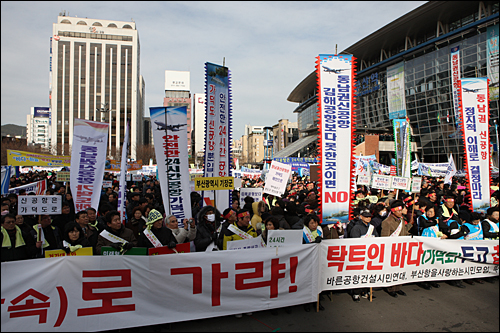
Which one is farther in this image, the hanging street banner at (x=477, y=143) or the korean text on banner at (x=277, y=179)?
the korean text on banner at (x=277, y=179)

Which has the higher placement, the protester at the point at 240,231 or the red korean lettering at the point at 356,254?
the protester at the point at 240,231

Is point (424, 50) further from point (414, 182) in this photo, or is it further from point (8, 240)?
point (8, 240)

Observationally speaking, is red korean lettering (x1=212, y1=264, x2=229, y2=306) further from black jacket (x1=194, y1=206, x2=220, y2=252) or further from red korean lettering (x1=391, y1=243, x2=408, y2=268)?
red korean lettering (x1=391, y1=243, x2=408, y2=268)

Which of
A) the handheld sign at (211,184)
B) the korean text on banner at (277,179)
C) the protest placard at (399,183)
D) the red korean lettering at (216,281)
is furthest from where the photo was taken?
the protest placard at (399,183)

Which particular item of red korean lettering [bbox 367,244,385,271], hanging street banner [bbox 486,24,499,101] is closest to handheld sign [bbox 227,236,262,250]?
red korean lettering [bbox 367,244,385,271]

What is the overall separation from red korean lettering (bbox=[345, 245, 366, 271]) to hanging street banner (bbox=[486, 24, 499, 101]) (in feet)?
123

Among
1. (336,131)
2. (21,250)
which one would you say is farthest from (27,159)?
(336,131)

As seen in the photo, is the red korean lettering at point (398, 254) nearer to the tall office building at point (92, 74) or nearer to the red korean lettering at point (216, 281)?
the red korean lettering at point (216, 281)

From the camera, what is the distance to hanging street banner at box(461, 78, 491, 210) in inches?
355

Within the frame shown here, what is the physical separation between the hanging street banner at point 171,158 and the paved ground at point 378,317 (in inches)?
106

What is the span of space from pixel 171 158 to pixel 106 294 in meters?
3.22

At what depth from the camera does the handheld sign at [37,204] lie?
5.94 metres

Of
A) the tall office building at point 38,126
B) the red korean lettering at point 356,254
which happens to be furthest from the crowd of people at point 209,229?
the tall office building at point 38,126

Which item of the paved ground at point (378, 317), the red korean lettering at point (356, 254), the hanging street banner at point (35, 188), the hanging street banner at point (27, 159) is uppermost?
the hanging street banner at point (27, 159)
